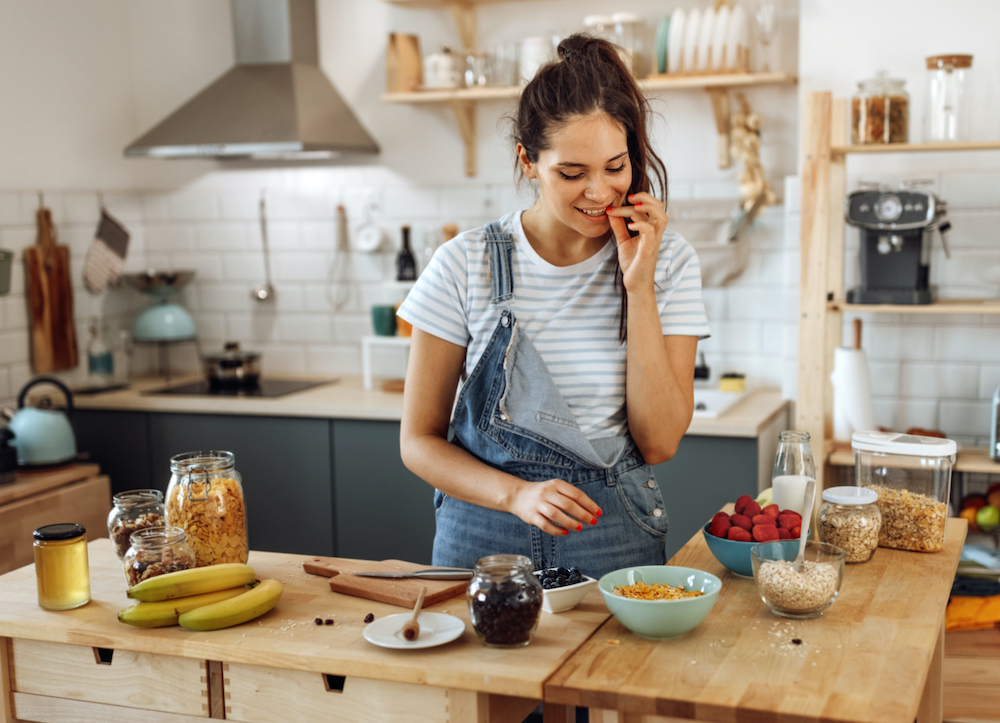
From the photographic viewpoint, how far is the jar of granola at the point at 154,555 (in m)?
1.62

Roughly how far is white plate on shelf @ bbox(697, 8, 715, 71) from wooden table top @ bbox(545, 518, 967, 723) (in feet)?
7.56

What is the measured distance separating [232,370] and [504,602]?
2.82 meters

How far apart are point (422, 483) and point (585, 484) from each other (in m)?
1.77

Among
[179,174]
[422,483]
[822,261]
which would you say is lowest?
[422,483]

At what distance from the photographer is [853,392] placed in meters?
3.27

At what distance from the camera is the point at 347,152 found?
4.06 metres

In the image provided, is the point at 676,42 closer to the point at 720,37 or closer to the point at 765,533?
the point at 720,37

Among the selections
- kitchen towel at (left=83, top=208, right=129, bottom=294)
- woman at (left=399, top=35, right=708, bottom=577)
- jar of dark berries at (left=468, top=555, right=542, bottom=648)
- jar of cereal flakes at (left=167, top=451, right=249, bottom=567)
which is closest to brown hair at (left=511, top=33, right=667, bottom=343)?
woman at (left=399, top=35, right=708, bottom=577)

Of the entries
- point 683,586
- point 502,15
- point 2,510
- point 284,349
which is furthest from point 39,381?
point 683,586

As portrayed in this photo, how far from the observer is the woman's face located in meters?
1.73

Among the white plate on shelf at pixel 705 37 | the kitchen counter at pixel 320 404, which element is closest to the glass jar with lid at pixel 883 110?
the white plate on shelf at pixel 705 37

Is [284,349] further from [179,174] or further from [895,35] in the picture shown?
[895,35]

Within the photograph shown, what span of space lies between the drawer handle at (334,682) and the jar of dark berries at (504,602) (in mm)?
209

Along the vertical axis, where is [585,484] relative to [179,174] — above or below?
below
